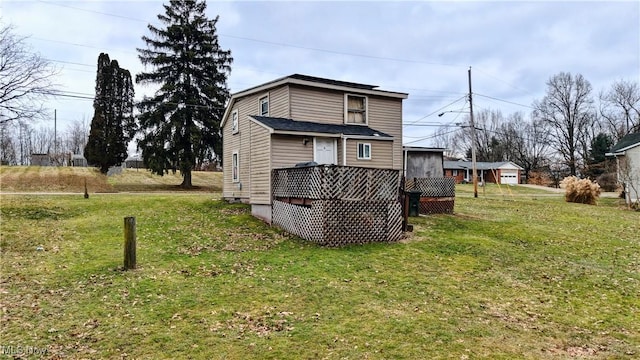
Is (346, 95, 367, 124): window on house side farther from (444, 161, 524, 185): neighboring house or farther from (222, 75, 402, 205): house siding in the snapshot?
(444, 161, 524, 185): neighboring house

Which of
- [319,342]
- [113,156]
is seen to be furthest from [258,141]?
[113,156]

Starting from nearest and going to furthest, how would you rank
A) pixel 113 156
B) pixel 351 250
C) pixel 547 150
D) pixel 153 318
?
1. pixel 153 318
2. pixel 351 250
3. pixel 113 156
4. pixel 547 150

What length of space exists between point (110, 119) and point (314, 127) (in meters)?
26.9

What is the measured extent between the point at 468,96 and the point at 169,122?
24633 mm

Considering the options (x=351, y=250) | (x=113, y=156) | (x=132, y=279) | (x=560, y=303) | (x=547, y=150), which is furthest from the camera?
(x=547, y=150)

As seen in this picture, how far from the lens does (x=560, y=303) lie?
8078 millimetres

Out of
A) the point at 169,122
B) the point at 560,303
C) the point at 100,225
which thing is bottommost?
the point at 560,303

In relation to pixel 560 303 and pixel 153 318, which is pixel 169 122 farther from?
pixel 560 303

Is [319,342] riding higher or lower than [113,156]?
lower

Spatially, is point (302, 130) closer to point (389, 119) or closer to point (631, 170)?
point (389, 119)

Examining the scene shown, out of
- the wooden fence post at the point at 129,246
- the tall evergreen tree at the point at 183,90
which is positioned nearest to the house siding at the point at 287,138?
the wooden fence post at the point at 129,246

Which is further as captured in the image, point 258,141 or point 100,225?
point 258,141

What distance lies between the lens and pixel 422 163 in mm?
23297

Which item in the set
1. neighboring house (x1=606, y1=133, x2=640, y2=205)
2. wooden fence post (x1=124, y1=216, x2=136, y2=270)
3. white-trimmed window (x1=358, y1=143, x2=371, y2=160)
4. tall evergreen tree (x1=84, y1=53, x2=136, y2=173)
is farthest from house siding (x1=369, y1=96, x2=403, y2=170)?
tall evergreen tree (x1=84, y1=53, x2=136, y2=173)
